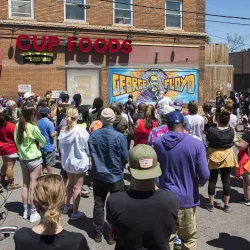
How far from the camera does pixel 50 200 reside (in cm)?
229

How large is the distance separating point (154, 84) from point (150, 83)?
0.89 feet

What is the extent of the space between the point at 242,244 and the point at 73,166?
106 inches

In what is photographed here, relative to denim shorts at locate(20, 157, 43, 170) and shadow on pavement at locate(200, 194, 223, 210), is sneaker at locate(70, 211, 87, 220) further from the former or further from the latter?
shadow on pavement at locate(200, 194, 223, 210)

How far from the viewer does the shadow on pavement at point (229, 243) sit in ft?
16.2

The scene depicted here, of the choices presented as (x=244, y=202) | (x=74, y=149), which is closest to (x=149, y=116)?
(x=74, y=149)

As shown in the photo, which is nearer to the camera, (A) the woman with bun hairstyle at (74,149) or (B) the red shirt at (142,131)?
(A) the woman with bun hairstyle at (74,149)

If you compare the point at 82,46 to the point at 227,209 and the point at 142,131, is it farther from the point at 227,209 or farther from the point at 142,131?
the point at 227,209

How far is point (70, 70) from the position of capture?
1889 centimetres

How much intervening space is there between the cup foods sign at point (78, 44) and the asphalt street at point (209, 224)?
39.3 ft

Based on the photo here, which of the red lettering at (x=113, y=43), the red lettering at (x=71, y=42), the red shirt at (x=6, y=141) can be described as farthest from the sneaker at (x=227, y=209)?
the red lettering at (x=113, y=43)

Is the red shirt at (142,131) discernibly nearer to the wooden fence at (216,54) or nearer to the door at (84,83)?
the door at (84,83)

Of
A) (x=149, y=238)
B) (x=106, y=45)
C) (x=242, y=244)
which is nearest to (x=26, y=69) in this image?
(x=106, y=45)

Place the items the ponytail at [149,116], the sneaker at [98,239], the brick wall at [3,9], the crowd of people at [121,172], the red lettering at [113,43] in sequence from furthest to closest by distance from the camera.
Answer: the red lettering at [113,43]
the brick wall at [3,9]
the ponytail at [149,116]
the sneaker at [98,239]
the crowd of people at [121,172]

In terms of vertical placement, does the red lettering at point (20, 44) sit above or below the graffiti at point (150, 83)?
above
